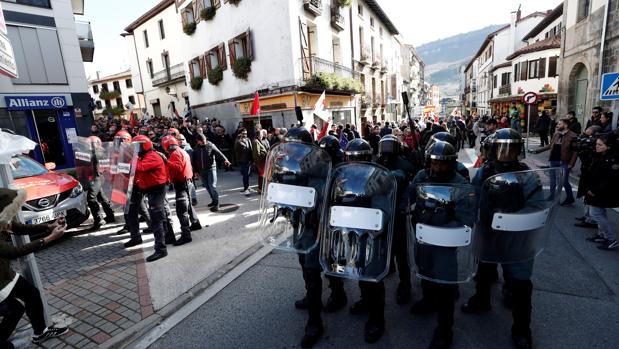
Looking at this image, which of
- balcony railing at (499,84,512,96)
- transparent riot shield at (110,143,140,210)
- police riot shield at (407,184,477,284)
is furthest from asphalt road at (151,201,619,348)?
balcony railing at (499,84,512,96)

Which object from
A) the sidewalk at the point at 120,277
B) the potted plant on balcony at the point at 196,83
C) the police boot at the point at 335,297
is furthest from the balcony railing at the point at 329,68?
the police boot at the point at 335,297

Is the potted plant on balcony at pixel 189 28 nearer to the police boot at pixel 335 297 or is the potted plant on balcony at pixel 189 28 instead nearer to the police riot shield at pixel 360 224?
the police boot at pixel 335 297

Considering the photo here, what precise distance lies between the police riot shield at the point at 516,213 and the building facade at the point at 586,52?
10585 millimetres

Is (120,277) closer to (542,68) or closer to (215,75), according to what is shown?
(215,75)

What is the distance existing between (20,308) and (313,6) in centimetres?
1436

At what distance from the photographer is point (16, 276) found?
9.15 ft

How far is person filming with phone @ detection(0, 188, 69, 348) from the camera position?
253 centimetres

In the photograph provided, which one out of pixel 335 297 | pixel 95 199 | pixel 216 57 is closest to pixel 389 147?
pixel 335 297

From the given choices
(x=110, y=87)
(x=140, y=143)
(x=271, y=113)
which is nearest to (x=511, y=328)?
(x=140, y=143)

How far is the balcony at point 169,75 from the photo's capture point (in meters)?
22.2

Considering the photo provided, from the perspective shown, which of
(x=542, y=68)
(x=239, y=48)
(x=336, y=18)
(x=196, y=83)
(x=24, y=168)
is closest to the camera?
(x=24, y=168)

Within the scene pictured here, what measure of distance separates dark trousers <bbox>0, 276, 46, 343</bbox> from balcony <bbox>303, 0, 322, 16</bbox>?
13.7 m

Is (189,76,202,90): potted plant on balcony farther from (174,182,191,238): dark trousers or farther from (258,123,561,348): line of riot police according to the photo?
(258,123,561,348): line of riot police

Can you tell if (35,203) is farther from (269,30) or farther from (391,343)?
(269,30)
